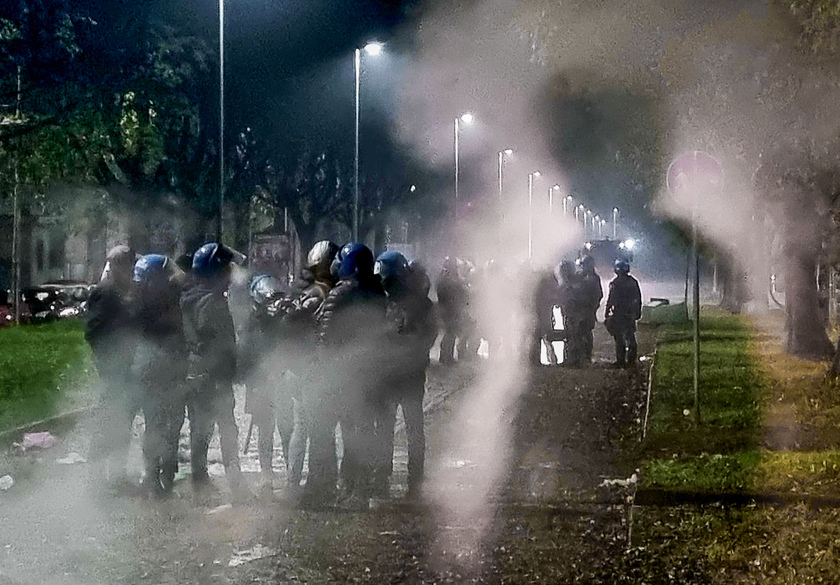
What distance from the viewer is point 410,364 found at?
9.70 m

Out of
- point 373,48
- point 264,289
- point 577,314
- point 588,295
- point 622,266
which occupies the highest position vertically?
point 373,48

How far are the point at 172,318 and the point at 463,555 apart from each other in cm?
292

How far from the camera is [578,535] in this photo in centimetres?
827

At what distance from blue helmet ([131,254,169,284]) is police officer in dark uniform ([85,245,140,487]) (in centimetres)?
13

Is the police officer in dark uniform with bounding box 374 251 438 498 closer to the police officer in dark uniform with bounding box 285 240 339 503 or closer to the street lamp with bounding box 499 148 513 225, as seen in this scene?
the police officer in dark uniform with bounding box 285 240 339 503

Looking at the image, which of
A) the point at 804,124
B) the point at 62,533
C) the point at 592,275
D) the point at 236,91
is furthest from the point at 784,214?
the point at 236,91

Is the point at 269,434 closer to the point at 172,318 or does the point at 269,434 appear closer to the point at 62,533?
the point at 172,318

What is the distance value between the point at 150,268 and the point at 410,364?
6.44ft

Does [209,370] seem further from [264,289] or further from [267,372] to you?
[264,289]

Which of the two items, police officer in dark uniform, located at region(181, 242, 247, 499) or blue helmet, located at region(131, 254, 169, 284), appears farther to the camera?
police officer in dark uniform, located at region(181, 242, 247, 499)

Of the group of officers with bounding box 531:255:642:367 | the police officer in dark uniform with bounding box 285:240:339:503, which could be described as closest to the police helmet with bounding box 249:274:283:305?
the police officer in dark uniform with bounding box 285:240:339:503

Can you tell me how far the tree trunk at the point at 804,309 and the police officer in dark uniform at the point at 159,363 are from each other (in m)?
14.2

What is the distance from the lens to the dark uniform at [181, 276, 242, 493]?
9383mm

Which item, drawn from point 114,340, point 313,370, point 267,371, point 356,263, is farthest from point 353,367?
point 114,340
